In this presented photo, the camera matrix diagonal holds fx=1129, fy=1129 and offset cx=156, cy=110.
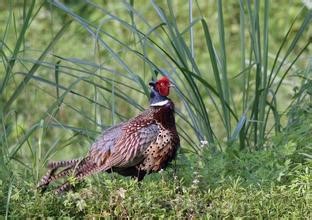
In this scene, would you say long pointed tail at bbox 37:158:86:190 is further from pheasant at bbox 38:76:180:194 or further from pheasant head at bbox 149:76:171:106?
pheasant head at bbox 149:76:171:106

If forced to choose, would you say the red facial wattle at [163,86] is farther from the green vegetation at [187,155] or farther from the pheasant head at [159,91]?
the green vegetation at [187,155]

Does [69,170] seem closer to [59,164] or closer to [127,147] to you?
[59,164]

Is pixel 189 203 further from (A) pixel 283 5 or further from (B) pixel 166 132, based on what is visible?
(A) pixel 283 5

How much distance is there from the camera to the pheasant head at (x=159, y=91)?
5488mm

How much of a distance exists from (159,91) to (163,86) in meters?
0.04

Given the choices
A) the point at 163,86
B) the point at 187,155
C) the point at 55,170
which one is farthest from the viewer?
the point at 187,155

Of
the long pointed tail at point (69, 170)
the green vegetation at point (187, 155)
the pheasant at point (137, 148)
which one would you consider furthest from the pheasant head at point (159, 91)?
the long pointed tail at point (69, 170)

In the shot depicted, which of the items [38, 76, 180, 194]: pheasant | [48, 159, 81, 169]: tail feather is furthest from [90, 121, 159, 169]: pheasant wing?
[48, 159, 81, 169]: tail feather

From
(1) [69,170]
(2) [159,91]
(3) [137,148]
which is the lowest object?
(1) [69,170]

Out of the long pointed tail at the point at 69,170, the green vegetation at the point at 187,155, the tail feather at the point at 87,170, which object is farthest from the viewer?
the tail feather at the point at 87,170

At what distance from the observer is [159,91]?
5512 mm

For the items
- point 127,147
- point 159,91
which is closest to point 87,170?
point 127,147

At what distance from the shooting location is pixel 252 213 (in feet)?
15.7

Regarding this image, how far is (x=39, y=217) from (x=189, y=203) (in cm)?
63
